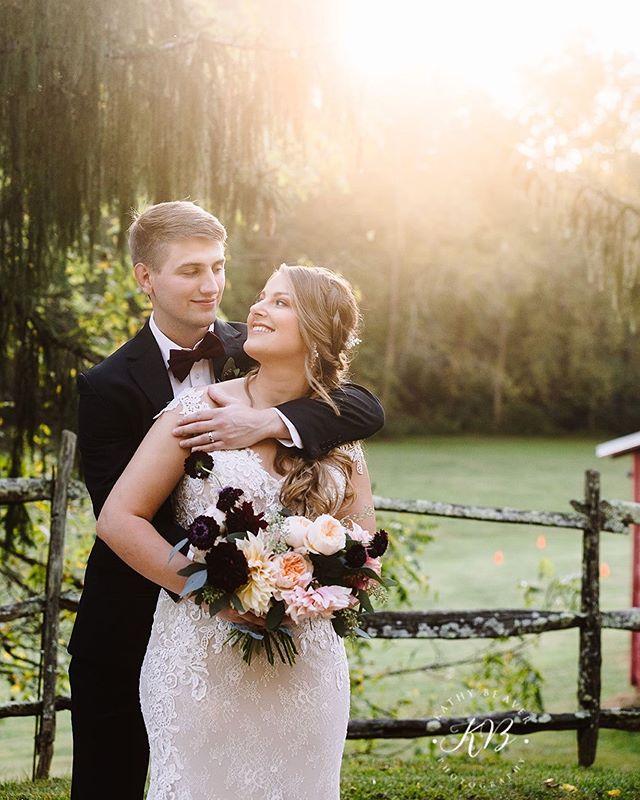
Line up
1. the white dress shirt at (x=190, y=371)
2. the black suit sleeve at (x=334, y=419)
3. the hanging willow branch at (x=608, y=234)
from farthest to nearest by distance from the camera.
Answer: the hanging willow branch at (x=608, y=234) → the white dress shirt at (x=190, y=371) → the black suit sleeve at (x=334, y=419)

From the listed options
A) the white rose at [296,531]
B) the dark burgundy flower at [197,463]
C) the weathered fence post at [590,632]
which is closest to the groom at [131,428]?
the dark burgundy flower at [197,463]

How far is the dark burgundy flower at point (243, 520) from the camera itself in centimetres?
235

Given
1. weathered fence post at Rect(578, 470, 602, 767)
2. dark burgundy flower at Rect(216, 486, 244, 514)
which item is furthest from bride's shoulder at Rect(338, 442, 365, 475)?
weathered fence post at Rect(578, 470, 602, 767)

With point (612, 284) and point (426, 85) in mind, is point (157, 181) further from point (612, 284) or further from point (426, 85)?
point (612, 284)

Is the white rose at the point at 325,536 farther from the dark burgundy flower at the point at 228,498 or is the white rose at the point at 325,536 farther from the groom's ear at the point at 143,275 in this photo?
the groom's ear at the point at 143,275

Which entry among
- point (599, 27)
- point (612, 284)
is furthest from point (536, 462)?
point (612, 284)

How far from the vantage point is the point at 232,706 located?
2537mm

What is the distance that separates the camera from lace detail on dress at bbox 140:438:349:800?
99.3 inches

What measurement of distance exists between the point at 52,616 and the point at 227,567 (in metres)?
2.80

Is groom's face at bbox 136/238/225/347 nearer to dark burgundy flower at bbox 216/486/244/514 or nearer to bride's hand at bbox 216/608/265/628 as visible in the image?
dark burgundy flower at bbox 216/486/244/514

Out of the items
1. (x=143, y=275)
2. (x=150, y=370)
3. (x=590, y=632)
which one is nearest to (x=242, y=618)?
(x=150, y=370)

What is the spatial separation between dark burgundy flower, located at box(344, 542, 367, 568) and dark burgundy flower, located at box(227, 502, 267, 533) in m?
0.21

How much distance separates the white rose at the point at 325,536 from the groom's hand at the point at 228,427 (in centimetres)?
33

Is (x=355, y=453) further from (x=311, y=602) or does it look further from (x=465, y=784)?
(x=465, y=784)
